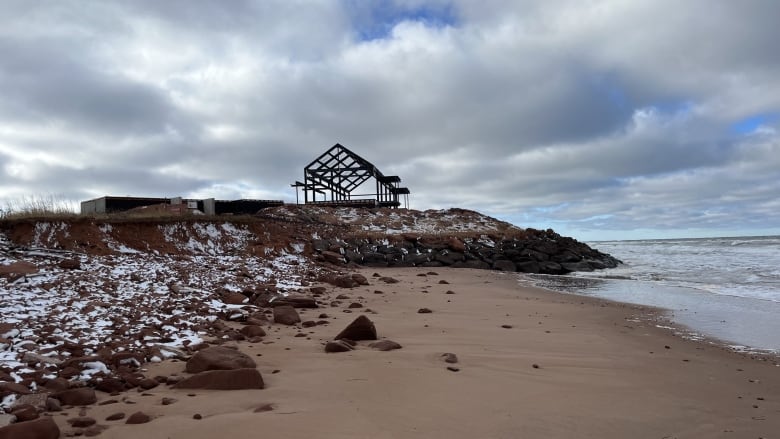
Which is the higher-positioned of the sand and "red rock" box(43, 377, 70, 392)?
"red rock" box(43, 377, 70, 392)

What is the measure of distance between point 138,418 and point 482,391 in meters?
2.49

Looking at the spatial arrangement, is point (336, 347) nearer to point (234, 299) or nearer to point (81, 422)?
point (81, 422)

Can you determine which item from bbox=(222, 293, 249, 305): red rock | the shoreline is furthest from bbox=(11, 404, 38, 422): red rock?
the shoreline

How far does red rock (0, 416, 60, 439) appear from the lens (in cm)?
277

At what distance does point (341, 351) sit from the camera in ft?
17.4

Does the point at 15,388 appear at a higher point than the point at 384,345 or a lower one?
higher

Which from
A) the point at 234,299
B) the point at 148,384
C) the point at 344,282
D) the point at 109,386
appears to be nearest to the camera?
the point at 109,386

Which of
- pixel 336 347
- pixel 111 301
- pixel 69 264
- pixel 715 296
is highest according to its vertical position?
pixel 69 264

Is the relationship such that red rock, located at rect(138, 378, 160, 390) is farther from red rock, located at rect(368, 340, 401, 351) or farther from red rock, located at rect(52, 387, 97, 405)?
red rock, located at rect(368, 340, 401, 351)

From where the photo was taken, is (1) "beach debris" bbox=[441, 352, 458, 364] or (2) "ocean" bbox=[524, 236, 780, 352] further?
(2) "ocean" bbox=[524, 236, 780, 352]

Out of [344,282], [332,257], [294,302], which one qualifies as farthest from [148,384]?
[332,257]

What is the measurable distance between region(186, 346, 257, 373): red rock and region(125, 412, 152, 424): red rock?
3.28 feet

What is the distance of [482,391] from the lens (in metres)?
3.99

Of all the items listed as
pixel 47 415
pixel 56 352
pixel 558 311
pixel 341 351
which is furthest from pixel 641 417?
pixel 558 311
